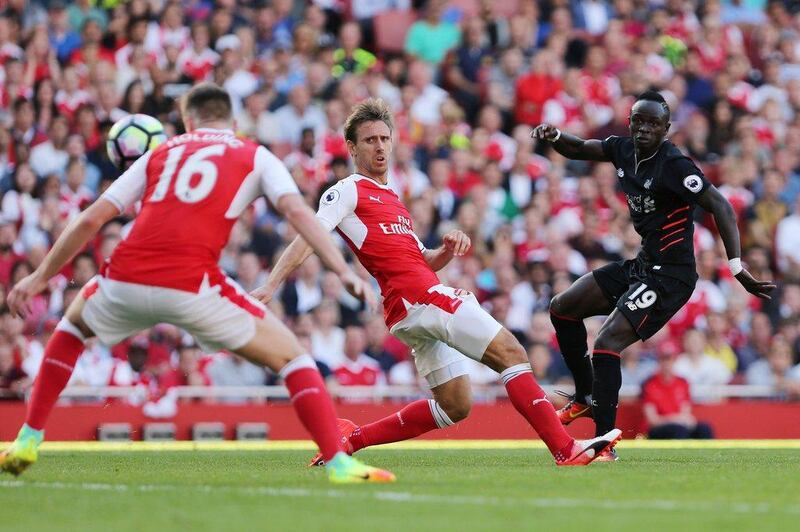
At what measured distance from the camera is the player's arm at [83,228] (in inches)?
295

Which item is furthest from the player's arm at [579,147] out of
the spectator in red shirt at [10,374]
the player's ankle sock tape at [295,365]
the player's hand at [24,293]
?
the spectator in red shirt at [10,374]

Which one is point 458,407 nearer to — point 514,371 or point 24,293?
point 514,371

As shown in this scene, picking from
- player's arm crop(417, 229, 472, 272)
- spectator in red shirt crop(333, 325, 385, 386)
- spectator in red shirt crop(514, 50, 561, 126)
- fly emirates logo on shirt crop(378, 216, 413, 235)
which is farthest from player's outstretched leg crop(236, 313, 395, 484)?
spectator in red shirt crop(514, 50, 561, 126)

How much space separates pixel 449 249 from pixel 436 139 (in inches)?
368

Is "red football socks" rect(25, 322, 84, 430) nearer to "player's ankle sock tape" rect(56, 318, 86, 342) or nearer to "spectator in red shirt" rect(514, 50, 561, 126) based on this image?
"player's ankle sock tape" rect(56, 318, 86, 342)

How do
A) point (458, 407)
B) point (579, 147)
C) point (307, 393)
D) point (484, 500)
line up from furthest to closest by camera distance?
1. point (579, 147)
2. point (458, 407)
3. point (307, 393)
4. point (484, 500)

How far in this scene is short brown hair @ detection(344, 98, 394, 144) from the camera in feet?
32.0

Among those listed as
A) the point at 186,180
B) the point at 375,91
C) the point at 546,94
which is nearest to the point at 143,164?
the point at 186,180

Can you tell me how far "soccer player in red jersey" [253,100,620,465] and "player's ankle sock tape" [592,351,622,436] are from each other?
800 millimetres

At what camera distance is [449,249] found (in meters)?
9.40

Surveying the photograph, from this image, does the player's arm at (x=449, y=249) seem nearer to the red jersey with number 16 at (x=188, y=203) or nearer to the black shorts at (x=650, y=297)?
the black shorts at (x=650, y=297)

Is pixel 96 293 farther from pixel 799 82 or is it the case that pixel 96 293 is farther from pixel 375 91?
pixel 799 82

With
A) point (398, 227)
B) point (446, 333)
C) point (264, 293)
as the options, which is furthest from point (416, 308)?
point (264, 293)

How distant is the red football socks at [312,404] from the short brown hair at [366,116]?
2.63 m
